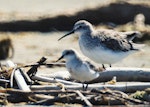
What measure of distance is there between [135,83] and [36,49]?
19.7 ft

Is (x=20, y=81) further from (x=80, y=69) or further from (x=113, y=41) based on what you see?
(x=113, y=41)

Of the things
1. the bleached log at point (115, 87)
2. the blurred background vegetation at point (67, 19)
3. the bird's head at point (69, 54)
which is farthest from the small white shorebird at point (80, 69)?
the blurred background vegetation at point (67, 19)

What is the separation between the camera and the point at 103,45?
37.7 feet

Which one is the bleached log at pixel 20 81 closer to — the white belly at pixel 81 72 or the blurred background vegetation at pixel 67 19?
the white belly at pixel 81 72

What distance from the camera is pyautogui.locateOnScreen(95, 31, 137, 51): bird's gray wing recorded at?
11578mm

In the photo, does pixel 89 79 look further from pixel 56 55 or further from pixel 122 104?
pixel 56 55

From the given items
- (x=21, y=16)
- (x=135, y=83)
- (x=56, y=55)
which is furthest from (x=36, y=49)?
(x=135, y=83)

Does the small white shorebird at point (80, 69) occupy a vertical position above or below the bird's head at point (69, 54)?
below

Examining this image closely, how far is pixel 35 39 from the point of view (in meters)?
17.2

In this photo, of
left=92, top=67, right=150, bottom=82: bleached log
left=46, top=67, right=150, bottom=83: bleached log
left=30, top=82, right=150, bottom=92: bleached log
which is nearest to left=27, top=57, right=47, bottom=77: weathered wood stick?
left=46, top=67, right=150, bottom=83: bleached log

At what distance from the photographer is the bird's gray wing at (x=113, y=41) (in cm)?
1158

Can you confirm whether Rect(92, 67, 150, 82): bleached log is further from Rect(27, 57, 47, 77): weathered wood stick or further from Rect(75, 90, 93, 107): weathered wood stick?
Rect(75, 90, 93, 107): weathered wood stick

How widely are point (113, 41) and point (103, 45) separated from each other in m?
0.33

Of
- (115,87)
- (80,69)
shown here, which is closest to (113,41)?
(115,87)
